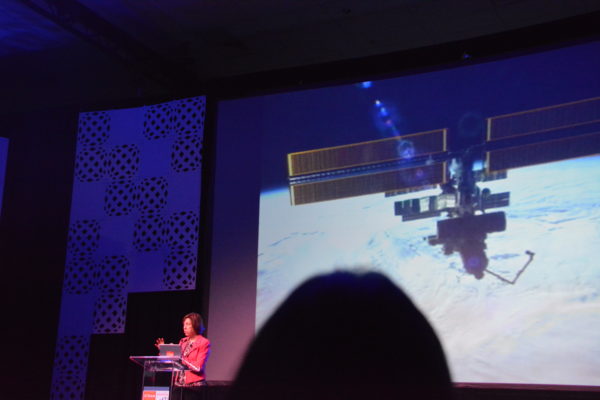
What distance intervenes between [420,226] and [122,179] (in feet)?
11.1

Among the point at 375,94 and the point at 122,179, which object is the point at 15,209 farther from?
the point at 375,94

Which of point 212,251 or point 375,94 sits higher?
point 375,94

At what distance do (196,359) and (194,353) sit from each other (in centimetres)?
6

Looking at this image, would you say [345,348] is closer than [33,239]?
Yes

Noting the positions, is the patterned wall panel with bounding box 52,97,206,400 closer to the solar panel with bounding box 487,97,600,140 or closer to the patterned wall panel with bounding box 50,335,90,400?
the patterned wall panel with bounding box 50,335,90,400

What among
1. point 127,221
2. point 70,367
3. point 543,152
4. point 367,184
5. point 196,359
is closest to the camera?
point 196,359

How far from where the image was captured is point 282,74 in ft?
22.0

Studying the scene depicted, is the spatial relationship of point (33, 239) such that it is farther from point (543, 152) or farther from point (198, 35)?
point (543, 152)

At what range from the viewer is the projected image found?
4875 mm

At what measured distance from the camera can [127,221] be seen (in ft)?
22.6

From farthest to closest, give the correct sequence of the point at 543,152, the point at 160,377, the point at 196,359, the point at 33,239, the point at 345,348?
1. the point at 33,239
2. the point at 345,348
3. the point at 543,152
4. the point at 196,359
5. the point at 160,377

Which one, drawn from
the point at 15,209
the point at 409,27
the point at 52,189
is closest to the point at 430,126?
the point at 409,27

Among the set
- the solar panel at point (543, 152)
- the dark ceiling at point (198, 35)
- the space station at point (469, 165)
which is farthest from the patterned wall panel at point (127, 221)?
the solar panel at point (543, 152)

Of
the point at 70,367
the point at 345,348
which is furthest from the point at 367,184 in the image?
the point at 70,367
